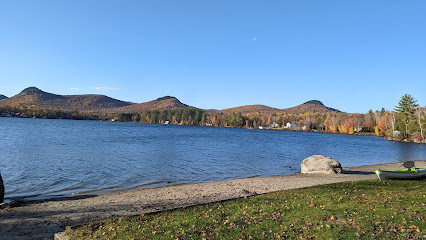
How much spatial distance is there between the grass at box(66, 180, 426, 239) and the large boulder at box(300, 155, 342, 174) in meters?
13.0

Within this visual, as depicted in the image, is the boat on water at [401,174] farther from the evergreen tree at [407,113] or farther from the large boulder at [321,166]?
the evergreen tree at [407,113]

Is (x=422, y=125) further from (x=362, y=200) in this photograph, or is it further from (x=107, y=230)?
(x=107, y=230)

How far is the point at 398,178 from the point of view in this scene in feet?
56.0

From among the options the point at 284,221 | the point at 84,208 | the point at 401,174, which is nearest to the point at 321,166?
the point at 401,174

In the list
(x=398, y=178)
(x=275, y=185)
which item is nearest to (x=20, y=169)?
(x=275, y=185)

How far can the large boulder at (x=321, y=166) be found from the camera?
24353 millimetres

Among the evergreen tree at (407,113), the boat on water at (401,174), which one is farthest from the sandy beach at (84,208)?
the evergreen tree at (407,113)

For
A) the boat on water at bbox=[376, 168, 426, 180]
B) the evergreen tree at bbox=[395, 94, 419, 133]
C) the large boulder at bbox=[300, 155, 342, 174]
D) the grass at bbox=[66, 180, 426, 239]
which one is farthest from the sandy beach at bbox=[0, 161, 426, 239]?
the evergreen tree at bbox=[395, 94, 419, 133]

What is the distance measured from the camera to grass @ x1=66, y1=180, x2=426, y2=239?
7645mm

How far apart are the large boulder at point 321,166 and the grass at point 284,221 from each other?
13.0 m

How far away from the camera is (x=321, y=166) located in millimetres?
24828

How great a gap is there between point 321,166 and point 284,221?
18.0m

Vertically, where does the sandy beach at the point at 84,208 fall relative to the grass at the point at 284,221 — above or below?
below

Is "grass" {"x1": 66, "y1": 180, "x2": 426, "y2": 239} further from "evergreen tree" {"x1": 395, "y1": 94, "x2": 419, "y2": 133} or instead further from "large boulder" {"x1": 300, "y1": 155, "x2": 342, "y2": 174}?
"evergreen tree" {"x1": 395, "y1": 94, "x2": 419, "y2": 133}
